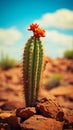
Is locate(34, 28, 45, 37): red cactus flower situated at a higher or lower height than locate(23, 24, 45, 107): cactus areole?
higher

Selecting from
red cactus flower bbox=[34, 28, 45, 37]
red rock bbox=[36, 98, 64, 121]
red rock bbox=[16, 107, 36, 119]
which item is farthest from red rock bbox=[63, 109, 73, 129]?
red cactus flower bbox=[34, 28, 45, 37]

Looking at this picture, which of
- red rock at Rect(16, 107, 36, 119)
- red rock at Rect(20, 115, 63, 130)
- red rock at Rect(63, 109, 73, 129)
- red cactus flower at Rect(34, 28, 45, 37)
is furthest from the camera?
red cactus flower at Rect(34, 28, 45, 37)

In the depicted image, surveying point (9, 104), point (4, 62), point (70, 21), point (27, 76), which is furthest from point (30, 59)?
point (4, 62)

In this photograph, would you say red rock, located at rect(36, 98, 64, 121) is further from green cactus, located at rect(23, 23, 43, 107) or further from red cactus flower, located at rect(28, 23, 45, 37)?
red cactus flower, located at rect(28, 23, 45, 37)

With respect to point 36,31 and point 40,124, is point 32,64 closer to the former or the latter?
point 36,31

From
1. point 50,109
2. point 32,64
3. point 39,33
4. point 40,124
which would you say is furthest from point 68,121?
point 39,33

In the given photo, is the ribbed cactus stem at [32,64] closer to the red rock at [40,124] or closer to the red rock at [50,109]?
the red rock at [50,109]
